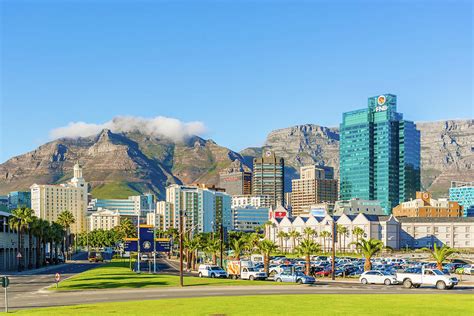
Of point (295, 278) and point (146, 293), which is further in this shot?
point (295, 278)

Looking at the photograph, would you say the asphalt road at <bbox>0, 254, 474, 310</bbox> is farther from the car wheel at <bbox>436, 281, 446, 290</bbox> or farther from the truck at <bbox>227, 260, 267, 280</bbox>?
the truck at <bbox>227, 260, 267, 280</bbox>

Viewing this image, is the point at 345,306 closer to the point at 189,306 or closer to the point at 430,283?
the point at 189,306

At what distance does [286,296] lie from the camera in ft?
197

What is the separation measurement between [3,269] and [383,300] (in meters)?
115

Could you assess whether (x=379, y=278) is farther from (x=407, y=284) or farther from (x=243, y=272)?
(x=243, y=272)

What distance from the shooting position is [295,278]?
287 feet

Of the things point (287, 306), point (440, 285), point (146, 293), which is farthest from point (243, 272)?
point (287, 306)

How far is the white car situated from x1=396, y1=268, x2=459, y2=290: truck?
5282mm

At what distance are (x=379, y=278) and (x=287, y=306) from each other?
38817 millimetres

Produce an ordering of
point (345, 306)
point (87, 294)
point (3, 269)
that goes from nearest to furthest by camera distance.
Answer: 1. point (345, 306)
2. point (87, 294)
3. point (3, 269)

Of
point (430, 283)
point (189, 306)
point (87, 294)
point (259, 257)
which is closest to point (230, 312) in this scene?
point (189, 306)

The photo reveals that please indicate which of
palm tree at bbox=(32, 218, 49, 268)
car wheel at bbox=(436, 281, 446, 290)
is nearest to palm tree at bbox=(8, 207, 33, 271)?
palm tree at bbox=(32, 218, 49, 268)

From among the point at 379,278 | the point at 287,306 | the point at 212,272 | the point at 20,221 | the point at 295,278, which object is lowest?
the point at 212,272

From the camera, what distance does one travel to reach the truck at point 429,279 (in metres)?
74.2
